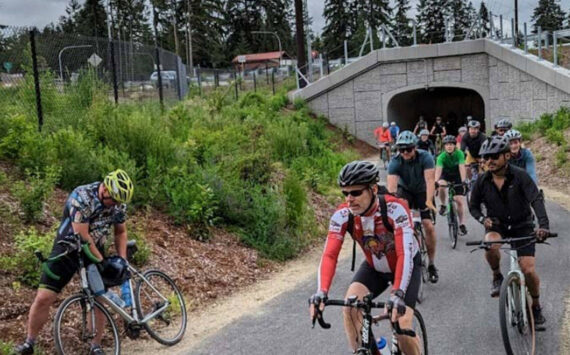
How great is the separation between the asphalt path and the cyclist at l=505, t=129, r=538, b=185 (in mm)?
1553

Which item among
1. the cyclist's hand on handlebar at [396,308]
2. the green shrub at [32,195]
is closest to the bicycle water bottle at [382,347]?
the cyclist's hand on handlebar at [396,308]

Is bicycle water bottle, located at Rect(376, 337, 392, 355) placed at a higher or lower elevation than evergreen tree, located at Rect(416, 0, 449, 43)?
lower

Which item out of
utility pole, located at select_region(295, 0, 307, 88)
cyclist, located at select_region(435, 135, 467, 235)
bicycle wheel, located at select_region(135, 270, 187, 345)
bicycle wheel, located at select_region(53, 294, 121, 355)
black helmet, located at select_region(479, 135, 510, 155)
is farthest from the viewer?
utility pole, located at select_region(295, 0, 307, 88)

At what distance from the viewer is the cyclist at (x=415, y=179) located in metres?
8.70

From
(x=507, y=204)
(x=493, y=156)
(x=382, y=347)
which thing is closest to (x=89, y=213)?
(x=382, y=347)

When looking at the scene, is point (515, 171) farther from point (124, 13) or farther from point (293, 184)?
point (124, 13)

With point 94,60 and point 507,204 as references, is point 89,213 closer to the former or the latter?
point 507,204

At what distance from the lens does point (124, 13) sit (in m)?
87.2

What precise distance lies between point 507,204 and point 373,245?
2284 millimetres

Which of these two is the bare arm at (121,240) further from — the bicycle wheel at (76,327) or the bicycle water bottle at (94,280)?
the bicycle wheel at (76,327)

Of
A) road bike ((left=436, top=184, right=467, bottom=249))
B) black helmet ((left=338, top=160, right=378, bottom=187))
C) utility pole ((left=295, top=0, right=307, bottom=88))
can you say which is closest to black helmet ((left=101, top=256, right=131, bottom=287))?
Answer: black helmet ((left=338, top=160, right=378, bottom=187))

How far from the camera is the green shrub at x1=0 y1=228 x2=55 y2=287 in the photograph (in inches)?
288

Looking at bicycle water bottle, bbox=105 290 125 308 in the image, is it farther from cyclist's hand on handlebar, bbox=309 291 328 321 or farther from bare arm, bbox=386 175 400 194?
bare arm, bbox=386 175 400 194

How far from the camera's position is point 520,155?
9.16 metres
